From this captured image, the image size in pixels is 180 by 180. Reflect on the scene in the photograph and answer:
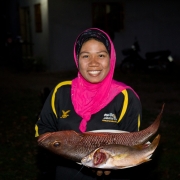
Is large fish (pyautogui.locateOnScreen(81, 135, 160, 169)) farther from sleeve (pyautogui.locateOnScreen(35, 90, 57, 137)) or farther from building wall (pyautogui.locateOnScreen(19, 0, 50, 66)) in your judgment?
building wall (pyautogui.locateOnScreen(19, 0, 50, 66))

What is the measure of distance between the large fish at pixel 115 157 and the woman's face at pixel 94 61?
57 centimetres

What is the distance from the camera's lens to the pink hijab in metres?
2.46

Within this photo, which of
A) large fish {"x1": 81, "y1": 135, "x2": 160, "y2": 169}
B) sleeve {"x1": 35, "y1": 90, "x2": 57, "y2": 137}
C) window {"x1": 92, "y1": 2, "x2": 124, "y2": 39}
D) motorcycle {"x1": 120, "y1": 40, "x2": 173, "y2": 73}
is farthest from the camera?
window {"x1": 92, "y1": 2, "x2": 124, "y2": 39}

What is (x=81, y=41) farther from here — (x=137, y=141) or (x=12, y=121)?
(x=12, y=121)

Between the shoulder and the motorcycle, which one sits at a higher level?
the shoulder

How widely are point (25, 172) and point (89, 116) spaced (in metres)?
3.12

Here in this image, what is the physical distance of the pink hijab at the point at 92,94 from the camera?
8.09 feet

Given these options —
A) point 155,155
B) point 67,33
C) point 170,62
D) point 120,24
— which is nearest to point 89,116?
point 155,155

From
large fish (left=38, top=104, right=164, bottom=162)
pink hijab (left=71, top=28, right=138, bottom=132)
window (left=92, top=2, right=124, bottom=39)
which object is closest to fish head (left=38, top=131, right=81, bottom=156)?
large fish (left=38, top=104, right=164, bottom=162)

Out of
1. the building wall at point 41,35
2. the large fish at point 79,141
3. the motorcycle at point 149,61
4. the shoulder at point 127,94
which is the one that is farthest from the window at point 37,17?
the large fish at point 79,141

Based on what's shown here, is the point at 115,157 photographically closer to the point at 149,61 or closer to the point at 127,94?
the point at 127,94

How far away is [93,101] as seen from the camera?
8.18 feet

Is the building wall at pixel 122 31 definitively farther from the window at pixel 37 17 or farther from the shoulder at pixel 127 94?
the shoulder at pixel 127 94

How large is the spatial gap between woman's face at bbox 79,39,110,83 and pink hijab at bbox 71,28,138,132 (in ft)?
0.15
